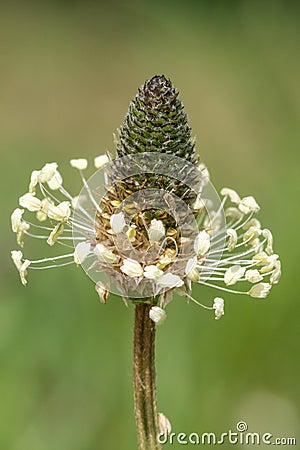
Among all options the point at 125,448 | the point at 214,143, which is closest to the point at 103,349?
the point at 125,448

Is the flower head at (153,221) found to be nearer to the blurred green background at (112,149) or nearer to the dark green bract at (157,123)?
the dark green bract at (157,123)

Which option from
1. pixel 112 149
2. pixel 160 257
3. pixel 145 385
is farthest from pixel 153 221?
pixel 112 149

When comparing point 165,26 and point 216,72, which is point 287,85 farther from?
point 165,26

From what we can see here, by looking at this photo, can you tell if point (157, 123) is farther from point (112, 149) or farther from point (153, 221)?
point (112, 149)

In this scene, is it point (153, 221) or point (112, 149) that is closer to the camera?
point (153, 221)

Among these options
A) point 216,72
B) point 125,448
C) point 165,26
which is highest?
point 165,26

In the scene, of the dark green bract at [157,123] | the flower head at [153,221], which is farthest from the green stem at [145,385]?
the dark green bract at [157,123]

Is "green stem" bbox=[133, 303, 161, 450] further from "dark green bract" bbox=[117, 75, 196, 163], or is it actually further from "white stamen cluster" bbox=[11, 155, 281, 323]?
"dark green bract" bbox=[117, 75, 196, 163]
